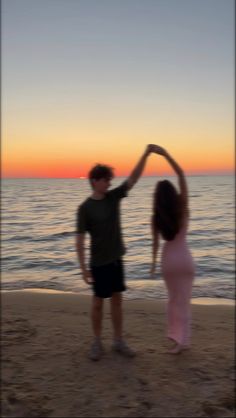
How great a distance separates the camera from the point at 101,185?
4348 millimetres

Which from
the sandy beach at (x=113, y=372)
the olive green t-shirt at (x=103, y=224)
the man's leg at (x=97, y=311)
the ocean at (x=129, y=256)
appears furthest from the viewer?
the ocean at (x=129, y=256)

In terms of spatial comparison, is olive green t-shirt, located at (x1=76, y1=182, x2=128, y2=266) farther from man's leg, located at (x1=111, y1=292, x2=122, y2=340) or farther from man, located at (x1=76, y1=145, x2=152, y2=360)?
man's leg, located at (x1=111, y1=292, x2=122, y2=340)

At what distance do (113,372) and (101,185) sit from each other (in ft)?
6.52

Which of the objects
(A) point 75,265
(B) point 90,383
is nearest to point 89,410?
(B) point 90,383

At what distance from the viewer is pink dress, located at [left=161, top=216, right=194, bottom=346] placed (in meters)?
4.28

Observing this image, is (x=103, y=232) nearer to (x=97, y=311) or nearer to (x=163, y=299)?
(x=97, y=311)

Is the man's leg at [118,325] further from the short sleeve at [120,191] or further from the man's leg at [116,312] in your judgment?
the short sleeve at [120,191]

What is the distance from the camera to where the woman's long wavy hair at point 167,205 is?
4.00m

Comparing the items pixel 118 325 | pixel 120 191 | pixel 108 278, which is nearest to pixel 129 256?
pixel 118 325

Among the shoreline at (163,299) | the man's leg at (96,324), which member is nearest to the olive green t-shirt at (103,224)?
the man's leg at (96,324)

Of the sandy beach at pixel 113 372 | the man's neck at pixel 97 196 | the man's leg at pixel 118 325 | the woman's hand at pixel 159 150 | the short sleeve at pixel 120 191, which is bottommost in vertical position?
the sandy beach at pixel 113 372

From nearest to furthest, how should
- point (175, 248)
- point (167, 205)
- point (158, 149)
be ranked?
point (158, 149)
point (167, 205)
point (175, 248)

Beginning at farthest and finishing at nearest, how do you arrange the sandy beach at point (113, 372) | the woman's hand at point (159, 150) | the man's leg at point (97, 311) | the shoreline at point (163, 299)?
the shoreline at point (163, 299), the man's leg at point (97, 311), the sandy beach at point (113, 372), the woman's hand at point (159, 150)

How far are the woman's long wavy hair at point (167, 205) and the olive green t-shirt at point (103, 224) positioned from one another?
0.45 m
